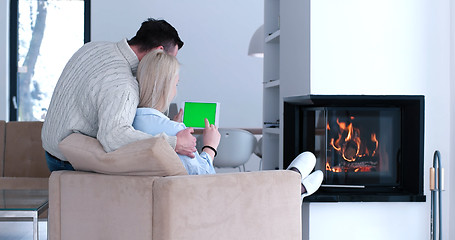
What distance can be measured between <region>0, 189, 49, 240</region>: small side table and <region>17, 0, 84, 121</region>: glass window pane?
4.73 m

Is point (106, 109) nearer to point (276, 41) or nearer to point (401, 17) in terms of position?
point (401, 17)

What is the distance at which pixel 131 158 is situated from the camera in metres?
1.92

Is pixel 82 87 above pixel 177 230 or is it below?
above

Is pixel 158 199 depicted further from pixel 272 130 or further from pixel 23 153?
pixel 23 153

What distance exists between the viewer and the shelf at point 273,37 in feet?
13.4

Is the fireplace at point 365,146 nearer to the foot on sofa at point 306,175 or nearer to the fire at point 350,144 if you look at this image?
the fire at point 350,144

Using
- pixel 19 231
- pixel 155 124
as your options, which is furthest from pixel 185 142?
pixel 19 231

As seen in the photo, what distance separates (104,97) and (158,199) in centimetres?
52

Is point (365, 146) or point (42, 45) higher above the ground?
point (42, 45)

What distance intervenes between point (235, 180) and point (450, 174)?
1.90 m

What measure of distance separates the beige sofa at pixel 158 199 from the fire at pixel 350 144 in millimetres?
1415

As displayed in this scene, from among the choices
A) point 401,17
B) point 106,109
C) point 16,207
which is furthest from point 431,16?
point 16,207

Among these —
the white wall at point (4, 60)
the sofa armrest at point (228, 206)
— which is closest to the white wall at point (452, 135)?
the sofa armrest at point (228, 206)

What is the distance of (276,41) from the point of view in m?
4.37
